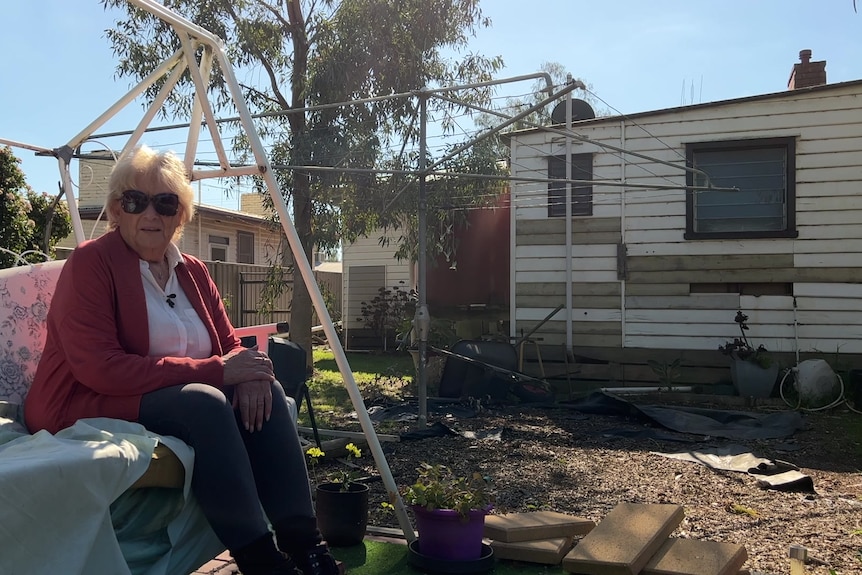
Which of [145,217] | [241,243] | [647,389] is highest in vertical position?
[241,243]

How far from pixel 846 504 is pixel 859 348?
413cm

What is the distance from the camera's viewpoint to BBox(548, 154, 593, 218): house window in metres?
7.92

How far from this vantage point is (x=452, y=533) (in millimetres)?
2463

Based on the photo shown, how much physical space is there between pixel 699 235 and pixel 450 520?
5.90 m

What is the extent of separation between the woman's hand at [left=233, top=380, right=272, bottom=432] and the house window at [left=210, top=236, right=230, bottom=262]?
12.9 metres

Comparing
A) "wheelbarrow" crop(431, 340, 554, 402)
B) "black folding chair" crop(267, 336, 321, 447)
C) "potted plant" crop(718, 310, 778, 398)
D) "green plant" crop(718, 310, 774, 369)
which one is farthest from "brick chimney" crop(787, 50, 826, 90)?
"black folding chair" crop(267, 336, 321, 447)

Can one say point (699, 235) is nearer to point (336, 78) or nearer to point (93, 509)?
point (336, 78)

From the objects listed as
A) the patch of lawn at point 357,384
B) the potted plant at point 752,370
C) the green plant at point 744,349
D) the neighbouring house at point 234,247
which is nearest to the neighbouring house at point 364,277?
the neighbouring house at point 234,247

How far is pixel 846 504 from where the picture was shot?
3.49 m

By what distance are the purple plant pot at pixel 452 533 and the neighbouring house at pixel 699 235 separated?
514cm

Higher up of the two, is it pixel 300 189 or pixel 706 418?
pixel 300 189

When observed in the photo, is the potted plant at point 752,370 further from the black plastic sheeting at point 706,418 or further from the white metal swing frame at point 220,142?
the white metal swing frame at point 220,142

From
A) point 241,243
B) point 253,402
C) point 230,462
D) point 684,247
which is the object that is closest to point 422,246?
point 253,402

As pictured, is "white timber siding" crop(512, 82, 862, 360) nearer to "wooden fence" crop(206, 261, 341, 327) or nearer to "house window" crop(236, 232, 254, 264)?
"wooden fence" crop(206, 261, 341, 327)
